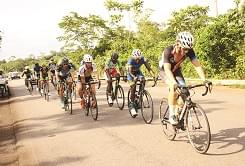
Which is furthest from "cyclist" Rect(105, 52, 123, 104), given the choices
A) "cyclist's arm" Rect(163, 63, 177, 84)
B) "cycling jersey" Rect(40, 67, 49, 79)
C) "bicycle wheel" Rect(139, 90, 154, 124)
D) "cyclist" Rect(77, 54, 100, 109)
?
"cycling jersey" Rect(40, 67, 49, 79)

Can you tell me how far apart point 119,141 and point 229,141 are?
7.71 ft

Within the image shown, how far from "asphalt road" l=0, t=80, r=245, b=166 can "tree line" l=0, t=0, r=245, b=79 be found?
25.9 feet

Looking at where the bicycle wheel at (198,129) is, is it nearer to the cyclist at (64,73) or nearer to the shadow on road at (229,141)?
the shadow on road at (229,141)

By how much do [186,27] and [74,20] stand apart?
14674 millimetres

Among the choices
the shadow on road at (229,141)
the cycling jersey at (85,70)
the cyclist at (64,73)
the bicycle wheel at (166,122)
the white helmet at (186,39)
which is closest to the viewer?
the white helmet at (186,39)

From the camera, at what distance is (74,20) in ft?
156

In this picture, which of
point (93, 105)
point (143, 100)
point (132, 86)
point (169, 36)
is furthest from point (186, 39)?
point (169, 36)

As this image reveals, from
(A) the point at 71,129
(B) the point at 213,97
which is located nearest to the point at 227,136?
(A) the point at 71,129

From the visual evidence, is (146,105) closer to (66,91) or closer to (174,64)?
(174,64)

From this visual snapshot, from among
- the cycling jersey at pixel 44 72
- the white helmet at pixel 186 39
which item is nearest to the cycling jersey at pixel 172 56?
the white helmet at pixel 186 39

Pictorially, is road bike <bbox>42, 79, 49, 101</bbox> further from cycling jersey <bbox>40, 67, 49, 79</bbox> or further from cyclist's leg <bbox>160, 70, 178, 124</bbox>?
cyclist's leg <bbox>160, 70, 178, 124</bbox>

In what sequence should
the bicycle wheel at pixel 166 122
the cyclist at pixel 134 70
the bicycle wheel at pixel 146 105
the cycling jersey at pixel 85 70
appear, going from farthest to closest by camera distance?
the cycling jersey at pixel 85 70, the cyclist at pixel 134 70, the bicycle wheel at pixel 146 105, the bicycle wheel at pixel 166 122

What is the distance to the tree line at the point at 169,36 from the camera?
2069 cm

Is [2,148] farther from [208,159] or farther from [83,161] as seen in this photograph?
[208,159]
